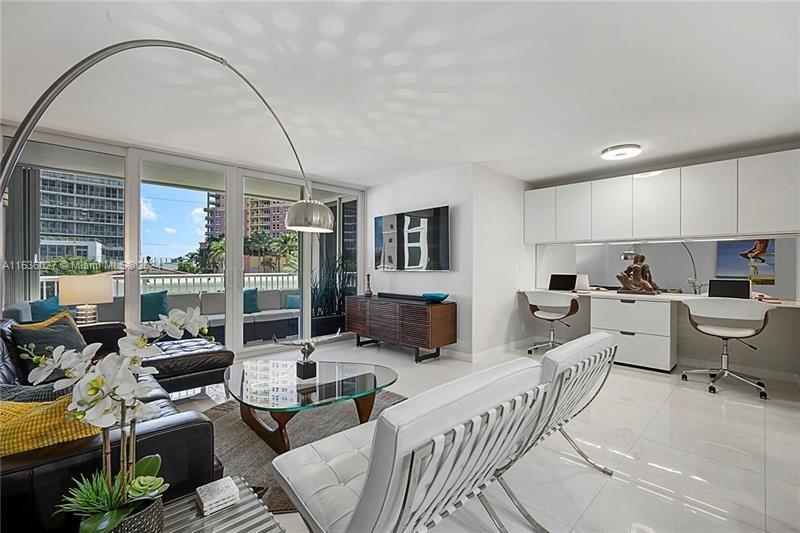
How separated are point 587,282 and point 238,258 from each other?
4.60 meters

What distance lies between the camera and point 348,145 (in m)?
3.91

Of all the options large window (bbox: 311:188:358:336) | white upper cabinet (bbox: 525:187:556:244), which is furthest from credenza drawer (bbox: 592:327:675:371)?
large window (bbox: 311:188:358:336)

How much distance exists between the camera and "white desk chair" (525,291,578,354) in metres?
4.62

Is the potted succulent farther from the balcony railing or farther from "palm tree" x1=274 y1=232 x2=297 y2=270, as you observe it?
"palm tree" x1=274 y1=232 x2=297 y2=270

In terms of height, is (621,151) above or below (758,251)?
above

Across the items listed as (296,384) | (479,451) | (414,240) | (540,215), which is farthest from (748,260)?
(296,384)

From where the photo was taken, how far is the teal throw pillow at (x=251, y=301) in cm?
484

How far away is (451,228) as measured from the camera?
4824 mm

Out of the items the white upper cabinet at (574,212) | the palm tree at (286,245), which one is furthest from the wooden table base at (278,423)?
the white upper cabinet at (574,212)

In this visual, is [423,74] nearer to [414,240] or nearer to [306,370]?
[306,370]

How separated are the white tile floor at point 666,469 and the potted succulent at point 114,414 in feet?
3.25

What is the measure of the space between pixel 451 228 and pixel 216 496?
403 cm

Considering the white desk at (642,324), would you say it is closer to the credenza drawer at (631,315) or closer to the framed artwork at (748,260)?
the credenza drawer at (631,315)

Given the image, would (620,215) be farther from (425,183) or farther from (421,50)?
(421,50)
